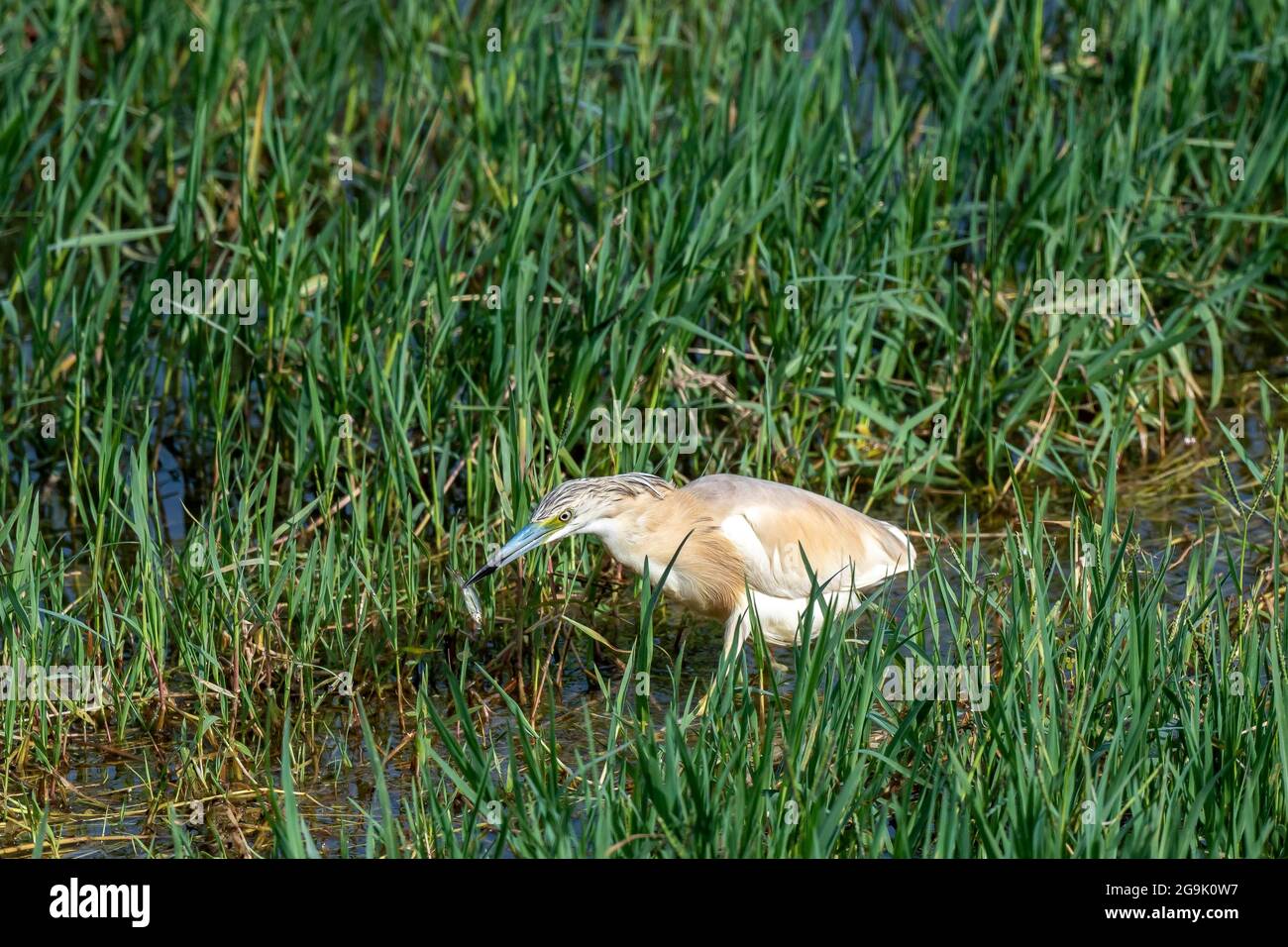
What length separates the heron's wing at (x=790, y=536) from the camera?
5004mm

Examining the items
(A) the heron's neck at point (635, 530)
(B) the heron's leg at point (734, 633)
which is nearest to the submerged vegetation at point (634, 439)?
(B) the heron's leg at point (734, 633)

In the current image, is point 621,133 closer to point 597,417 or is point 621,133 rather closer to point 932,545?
point 597,417

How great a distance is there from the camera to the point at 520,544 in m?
4.66

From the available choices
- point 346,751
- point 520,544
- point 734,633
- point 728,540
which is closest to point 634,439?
point 728,540

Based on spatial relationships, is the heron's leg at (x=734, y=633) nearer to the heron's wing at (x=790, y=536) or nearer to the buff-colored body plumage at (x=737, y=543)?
the buff-colored body plumage at (x=737, y=543)

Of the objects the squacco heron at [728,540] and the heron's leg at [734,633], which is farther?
the squacco heron at [728,540]

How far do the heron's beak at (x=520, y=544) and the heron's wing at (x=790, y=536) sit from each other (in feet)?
1.67

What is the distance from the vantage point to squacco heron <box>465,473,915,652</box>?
4727mm

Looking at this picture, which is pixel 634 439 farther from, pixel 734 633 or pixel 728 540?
pixel 734 633

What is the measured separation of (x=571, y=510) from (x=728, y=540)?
1.63 ft

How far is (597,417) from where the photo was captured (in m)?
5.85

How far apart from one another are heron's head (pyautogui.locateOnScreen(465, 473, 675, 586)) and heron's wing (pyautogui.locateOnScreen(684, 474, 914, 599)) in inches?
10.7

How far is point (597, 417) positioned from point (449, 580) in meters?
0.82
